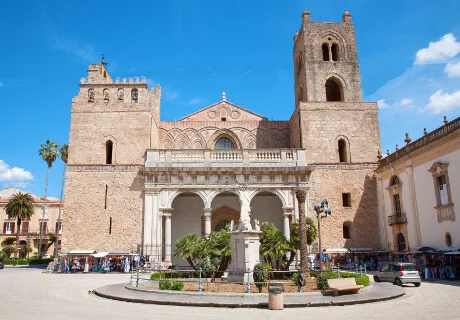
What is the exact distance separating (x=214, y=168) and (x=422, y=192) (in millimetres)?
11709

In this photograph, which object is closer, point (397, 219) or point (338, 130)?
point (397, 219)

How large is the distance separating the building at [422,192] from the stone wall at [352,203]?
1.95ft

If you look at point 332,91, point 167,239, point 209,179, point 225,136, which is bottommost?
point 167,239

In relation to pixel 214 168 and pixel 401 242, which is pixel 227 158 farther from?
pixel 401 242

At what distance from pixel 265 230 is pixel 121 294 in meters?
7.69

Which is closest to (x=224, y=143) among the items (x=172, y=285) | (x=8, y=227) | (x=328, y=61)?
(x=328, y=61)

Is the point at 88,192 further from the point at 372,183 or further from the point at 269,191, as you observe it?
the point at 372,183

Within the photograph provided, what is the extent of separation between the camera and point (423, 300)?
12.1 meters

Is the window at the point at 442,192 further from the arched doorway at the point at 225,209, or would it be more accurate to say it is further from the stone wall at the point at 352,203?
the arched doorway at the point at 225,209

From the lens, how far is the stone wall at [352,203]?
26.3m

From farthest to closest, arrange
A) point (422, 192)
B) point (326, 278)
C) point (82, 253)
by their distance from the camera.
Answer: point (82, 253) < point (422, 192) < point (326, 278)

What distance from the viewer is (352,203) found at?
87.9ft

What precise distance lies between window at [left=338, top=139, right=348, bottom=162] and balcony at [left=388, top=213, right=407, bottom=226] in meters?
4.93

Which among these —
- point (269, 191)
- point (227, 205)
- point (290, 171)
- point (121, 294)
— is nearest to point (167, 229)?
point (227, 205)
